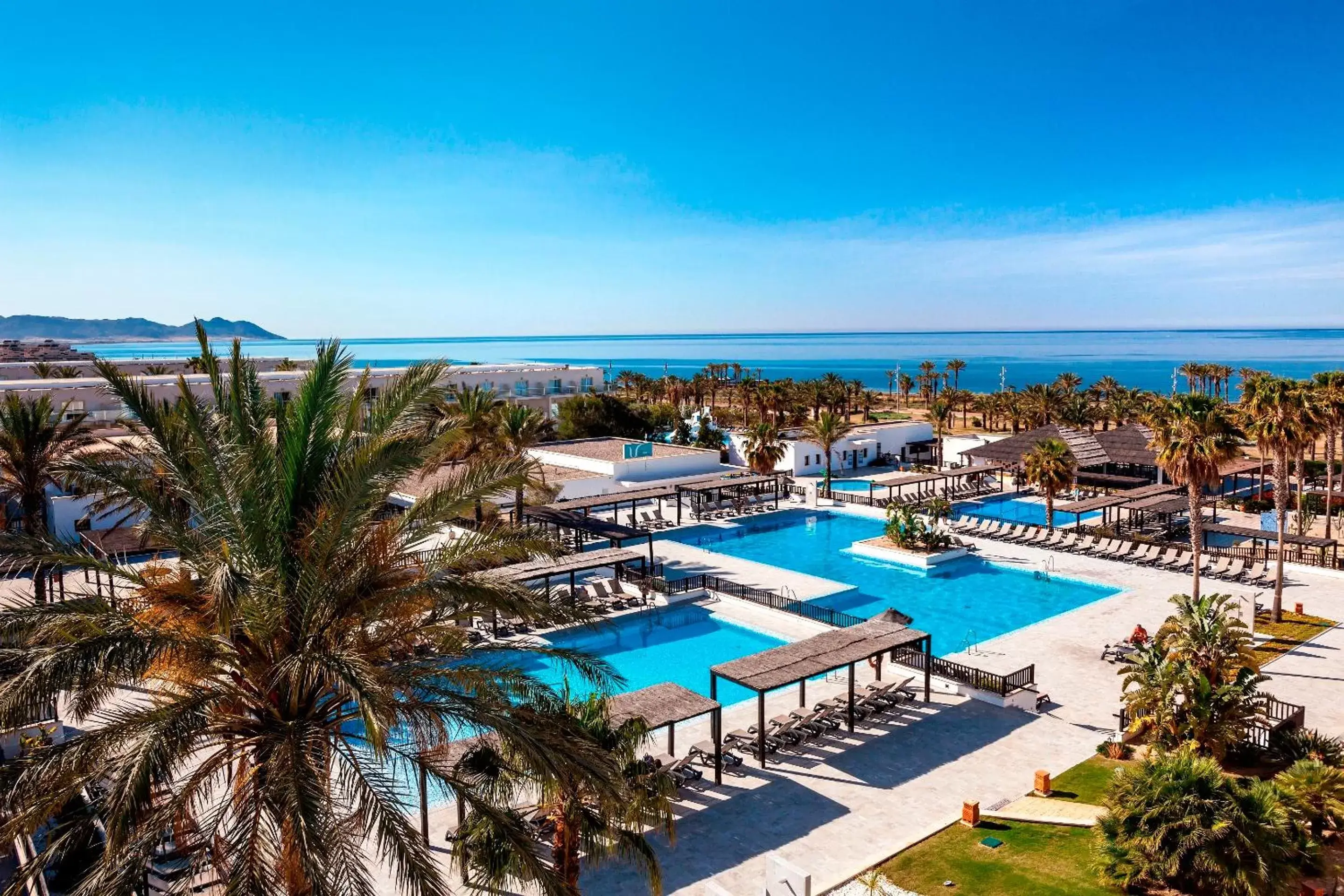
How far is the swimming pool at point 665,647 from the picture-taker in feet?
75.7

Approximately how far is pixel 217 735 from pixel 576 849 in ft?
15.8

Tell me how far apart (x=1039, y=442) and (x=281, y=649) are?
41932mm

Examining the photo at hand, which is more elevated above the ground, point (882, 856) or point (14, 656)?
point (14, 656)

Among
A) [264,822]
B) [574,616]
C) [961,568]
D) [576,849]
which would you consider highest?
[574,616]

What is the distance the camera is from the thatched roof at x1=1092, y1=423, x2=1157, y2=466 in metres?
43.4

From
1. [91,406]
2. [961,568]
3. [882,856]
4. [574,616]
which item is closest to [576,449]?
[961,568]

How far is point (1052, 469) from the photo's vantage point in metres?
38.0

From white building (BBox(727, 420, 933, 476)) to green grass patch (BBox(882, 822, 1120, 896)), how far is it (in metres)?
35.2

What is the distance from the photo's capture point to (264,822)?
6859mm

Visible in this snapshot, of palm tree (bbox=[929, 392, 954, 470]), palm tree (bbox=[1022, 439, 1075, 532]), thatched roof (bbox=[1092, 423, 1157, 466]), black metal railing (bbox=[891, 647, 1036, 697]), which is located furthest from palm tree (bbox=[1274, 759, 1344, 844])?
palm tree (bbox=[929, 392, 954, 470])

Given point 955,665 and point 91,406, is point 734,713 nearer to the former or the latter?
point 955,665

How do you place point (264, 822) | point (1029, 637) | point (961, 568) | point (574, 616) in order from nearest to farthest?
1. point (264, 822)
2. point (574, 616)
3. point (1029, 637)
4. point (961, 568)

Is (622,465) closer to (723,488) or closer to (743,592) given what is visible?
(723,488)

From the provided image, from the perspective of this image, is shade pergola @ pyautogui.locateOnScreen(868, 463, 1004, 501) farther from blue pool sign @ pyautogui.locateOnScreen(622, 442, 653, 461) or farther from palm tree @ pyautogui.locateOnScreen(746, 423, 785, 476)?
blue pool sign @ pyautogui.locateOnScreen(622, 442, 653, 461)
